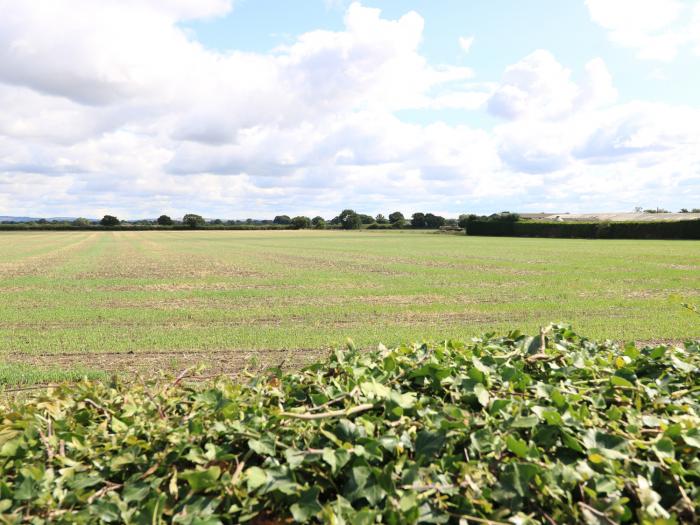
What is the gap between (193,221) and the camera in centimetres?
14700

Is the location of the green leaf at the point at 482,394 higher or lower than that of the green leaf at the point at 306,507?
higher

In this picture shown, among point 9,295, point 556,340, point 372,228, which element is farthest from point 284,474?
point 372,228

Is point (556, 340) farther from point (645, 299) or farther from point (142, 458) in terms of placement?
point (645, 299)

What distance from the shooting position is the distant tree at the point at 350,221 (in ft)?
504

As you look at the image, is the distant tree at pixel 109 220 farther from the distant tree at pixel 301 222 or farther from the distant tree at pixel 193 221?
the distant tree at pixel 301 222

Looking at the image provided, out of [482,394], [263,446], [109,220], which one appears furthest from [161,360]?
[109,220]

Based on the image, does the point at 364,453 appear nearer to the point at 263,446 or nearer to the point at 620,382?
the point at 263,446

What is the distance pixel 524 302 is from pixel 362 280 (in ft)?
27.9

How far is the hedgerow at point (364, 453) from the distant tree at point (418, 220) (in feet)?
485

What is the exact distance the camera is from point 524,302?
17.2m

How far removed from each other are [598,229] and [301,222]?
87743 millimetres

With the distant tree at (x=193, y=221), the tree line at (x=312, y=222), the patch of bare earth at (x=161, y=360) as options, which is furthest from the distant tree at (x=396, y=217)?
the patch of bare earth at (x=161, y=360)

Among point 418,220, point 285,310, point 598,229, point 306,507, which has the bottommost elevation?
point 285,310

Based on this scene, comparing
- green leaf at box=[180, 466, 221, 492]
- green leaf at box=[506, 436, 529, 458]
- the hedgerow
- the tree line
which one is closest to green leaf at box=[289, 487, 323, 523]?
the hedgerow
